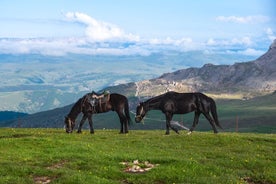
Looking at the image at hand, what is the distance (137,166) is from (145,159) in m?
1.66

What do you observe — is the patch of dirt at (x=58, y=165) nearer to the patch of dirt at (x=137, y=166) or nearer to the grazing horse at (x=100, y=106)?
the patch of dirt at (x=137, y=166)

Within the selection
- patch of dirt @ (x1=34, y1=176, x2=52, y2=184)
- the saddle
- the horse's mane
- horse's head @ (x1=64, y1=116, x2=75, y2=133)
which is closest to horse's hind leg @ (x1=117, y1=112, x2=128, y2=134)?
the saddle

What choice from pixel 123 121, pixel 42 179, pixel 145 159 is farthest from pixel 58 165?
pixel 123 121

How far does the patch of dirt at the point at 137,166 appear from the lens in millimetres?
22312

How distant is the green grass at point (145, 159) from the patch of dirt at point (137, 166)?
368 mm

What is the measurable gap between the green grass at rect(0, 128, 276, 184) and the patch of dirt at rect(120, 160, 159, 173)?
14.5 inches

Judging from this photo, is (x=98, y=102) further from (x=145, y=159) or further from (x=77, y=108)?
(x=145, y=159)

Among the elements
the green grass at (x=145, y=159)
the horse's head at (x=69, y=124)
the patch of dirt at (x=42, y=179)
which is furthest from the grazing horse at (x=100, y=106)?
the patch of dirt at (x=42, y=179)

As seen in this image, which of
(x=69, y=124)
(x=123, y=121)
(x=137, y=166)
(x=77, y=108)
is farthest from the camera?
(x=77, y=108)

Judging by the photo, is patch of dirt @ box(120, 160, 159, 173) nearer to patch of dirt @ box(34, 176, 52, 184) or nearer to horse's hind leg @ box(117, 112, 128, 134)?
patch of dirt @ box(34, 176, 52, 184)

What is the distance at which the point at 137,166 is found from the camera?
22906 millimetres

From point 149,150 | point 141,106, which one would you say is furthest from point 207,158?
point 141,106

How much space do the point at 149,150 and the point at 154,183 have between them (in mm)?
8276

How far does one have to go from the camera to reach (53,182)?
19391 mm
